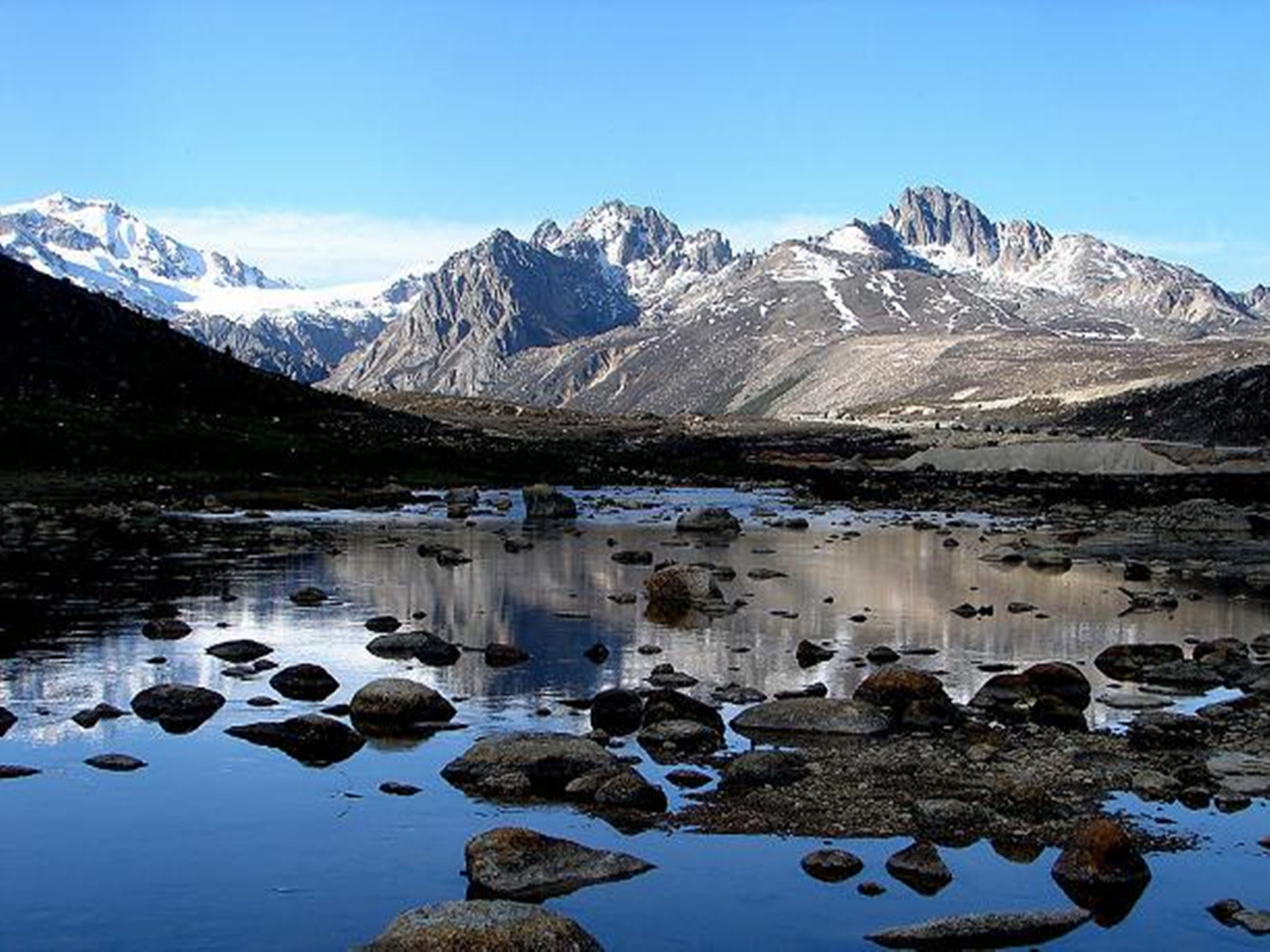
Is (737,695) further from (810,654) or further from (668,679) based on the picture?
(810,654)

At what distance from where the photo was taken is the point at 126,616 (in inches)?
1623

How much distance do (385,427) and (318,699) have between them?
132 m

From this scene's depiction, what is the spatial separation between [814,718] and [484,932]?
13.2 metres

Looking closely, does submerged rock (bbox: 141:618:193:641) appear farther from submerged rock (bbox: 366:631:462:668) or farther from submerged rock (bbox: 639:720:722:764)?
submerged rock (bbox: 639:720:722:764)

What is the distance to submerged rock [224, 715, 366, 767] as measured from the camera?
83.4ft

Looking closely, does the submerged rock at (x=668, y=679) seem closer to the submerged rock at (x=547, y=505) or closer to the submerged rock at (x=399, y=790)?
the submerged rock at (x=399, y=790)

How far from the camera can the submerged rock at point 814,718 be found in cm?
2727

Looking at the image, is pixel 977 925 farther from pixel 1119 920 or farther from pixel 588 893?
pixel 588 893

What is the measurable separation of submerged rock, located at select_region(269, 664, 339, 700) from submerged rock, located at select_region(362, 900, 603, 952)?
15.0 meters

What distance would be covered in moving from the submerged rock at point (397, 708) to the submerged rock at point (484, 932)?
1133cm

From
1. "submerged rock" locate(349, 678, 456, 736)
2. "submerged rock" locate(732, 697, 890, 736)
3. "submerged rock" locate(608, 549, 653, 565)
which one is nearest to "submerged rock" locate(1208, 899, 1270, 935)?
"submerged rock" locate(732, 697, 890, 736)

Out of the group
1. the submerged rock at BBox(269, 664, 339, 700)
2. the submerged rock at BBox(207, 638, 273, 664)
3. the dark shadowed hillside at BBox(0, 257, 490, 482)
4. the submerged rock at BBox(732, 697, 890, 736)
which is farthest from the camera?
the dark shadowed hillside at BBox(0, 257, 490, 482)

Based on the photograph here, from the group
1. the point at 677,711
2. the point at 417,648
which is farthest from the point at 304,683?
the point at 677,711

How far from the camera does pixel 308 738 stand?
84.8 ft
